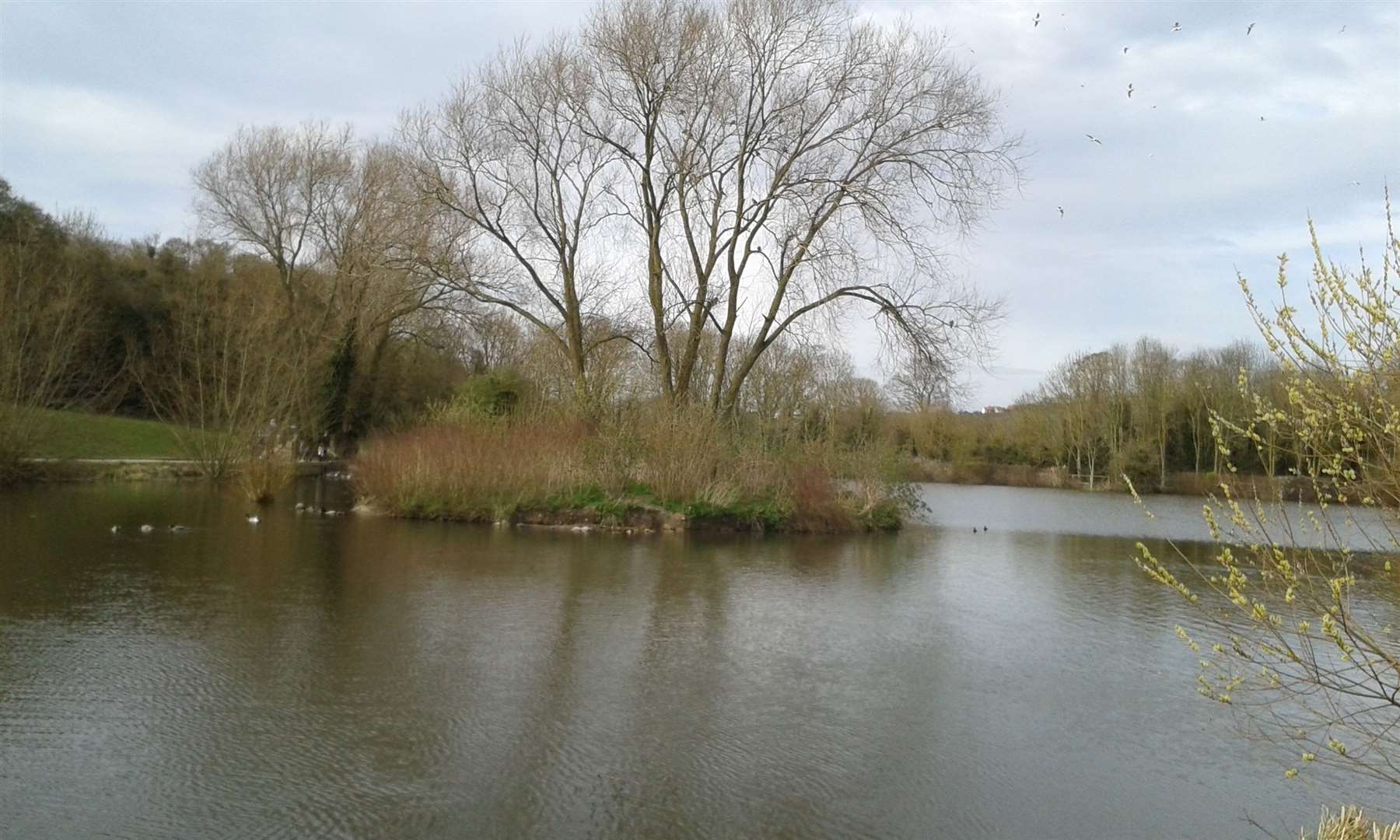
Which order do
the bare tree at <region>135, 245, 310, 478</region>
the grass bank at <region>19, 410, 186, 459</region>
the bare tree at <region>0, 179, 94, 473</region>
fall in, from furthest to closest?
the grass bank at <region>19, 410, 186, 459</region> → the bare tree at <region>135, 245, 310, 478</region> → the bare tree at <region>0, 179, 94, 473</region>

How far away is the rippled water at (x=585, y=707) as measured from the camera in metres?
5.10

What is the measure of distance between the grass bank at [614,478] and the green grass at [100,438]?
9671 mm

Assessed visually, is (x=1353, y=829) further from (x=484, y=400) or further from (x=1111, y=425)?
(x=1111, y=425)

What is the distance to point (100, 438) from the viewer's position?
3088 cm

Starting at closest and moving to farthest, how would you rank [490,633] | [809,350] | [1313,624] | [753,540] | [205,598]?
[490,633], [205,598], [1313,624], [753,540], [809,350]

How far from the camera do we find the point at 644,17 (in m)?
20.9

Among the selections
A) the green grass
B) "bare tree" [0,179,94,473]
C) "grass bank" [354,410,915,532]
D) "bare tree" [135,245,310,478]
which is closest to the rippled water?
"grass bank" [354,410,915,532]

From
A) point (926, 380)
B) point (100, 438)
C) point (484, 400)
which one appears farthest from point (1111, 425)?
point (100, 438)

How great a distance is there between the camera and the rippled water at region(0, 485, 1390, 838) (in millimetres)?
5102

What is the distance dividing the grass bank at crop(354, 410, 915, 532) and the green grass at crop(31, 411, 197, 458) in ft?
31.7

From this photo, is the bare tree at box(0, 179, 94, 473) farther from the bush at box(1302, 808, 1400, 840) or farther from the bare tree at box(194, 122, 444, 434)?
the bush at box(1302, 808, 1400, 840)

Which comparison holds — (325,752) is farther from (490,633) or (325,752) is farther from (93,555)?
(93,555)

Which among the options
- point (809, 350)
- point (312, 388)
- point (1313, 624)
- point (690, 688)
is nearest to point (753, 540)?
point (809, 350)

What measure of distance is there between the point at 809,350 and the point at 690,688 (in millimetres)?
16941
